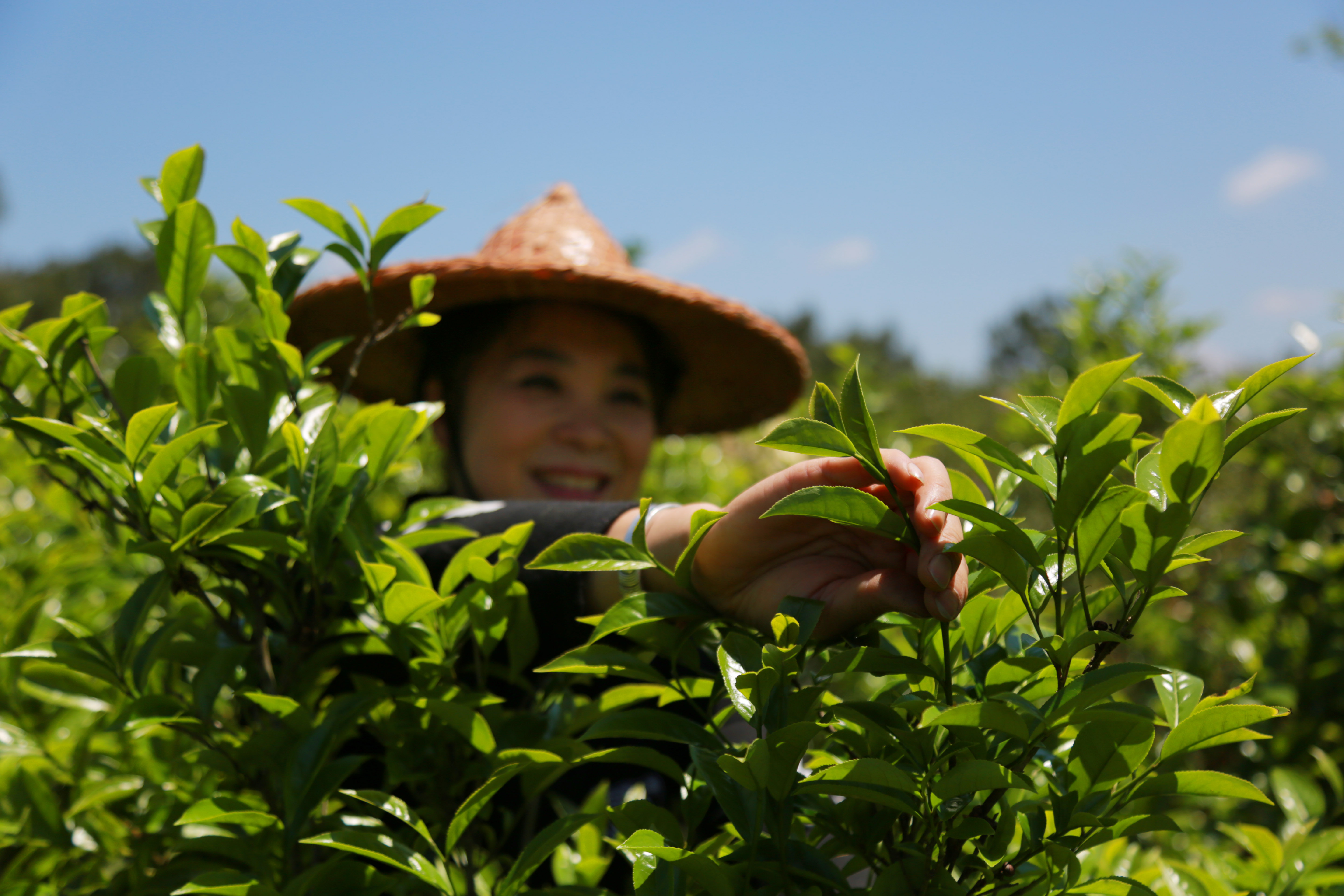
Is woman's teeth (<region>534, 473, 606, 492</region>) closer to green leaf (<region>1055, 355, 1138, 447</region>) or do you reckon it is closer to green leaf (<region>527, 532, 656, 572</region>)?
green leaf (<region>527, 532, 656, 572</region>)

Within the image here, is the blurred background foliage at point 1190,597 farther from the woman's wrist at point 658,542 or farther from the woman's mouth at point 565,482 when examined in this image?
the woman's mouth at point 565,482

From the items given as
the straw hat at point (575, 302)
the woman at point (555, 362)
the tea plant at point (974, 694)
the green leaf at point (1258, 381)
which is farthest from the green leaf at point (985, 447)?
the straw hat at point (575, 302)

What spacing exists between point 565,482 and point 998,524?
4.42 feet

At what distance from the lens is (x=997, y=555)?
1.72ft

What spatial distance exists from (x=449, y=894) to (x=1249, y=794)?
0.51 m

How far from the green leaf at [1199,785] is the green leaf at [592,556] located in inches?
13.5

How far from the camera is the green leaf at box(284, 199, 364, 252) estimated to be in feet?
2.70

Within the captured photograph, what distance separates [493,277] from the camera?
163 cm

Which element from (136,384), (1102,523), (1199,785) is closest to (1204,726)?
(1199,785)

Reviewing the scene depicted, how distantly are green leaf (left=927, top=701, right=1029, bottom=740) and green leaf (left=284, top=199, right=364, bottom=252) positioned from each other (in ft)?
2.15

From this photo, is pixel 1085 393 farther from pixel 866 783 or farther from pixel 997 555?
pixel 866 783

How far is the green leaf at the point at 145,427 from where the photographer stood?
2.10ft

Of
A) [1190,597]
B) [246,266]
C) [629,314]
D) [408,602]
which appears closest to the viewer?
[408,602]

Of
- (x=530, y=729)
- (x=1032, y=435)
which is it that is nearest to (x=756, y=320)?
(x=1032, y=435)
